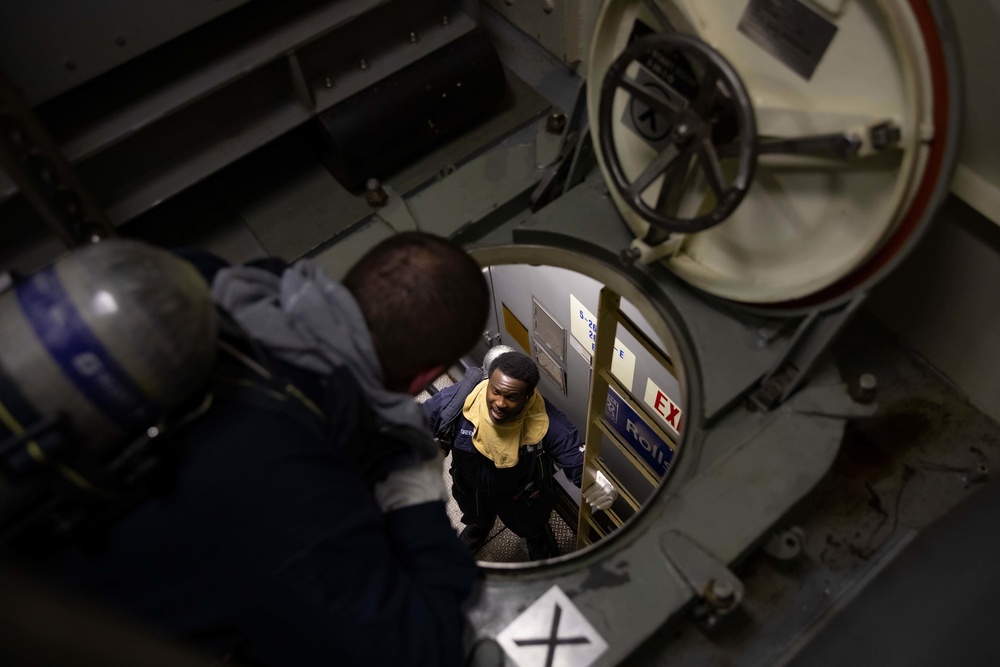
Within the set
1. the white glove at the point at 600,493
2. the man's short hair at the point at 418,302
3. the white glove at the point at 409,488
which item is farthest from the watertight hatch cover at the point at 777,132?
the white glove at the point at 600,493


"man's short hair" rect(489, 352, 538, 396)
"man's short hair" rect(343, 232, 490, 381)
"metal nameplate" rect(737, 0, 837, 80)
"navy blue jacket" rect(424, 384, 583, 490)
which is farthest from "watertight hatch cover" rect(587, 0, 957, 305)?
"navy blue jacket" rect(424, 384, 583, 490)

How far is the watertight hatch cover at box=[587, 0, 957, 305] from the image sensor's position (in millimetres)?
1264

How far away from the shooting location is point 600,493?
11.1 ft

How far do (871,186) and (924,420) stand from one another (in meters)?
0.77

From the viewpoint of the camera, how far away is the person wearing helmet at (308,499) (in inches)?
42.7

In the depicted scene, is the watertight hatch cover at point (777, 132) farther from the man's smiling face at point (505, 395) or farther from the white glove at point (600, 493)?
the white glove at point (600, 493)

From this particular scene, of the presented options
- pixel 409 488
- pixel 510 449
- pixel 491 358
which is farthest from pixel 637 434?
pixel 409 488

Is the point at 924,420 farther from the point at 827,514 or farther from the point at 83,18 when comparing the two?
the point at 83,18

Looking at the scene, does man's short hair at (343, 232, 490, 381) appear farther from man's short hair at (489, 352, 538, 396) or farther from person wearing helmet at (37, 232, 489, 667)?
man's short hair at (489, 352, 538, 396)

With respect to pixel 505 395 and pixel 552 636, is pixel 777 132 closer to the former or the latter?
pixel 552 636

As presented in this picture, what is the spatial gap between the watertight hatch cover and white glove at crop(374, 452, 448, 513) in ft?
2.35

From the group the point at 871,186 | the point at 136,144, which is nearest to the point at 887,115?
the point at 871,186

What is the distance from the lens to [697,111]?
1488 mm

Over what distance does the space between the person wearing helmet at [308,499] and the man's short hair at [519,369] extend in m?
1.33
